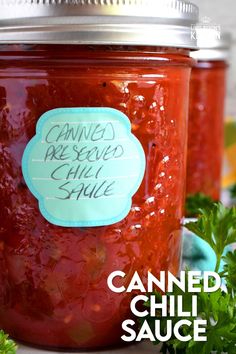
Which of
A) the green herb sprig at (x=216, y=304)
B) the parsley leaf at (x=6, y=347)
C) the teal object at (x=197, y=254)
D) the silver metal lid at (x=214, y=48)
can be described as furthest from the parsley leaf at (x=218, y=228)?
the silver metal lid at (x=214, y=48)

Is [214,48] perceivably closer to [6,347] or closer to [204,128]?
[204,128]

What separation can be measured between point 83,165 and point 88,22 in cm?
13

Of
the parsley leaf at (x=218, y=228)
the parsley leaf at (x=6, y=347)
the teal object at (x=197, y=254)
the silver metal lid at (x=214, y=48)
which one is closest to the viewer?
the parsley leaf at (x=6, y=347)

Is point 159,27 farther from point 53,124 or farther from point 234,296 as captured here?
point 234,296

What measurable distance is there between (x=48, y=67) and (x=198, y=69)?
19.6 inches

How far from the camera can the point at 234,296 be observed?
680 millimetres

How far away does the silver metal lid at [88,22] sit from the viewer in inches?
25.7

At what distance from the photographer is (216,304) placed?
656 millimetres

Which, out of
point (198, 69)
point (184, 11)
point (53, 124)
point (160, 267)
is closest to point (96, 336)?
point (160, 267)

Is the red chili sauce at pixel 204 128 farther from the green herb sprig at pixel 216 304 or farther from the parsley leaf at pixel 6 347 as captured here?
the parsley leaf at pixel 6 347

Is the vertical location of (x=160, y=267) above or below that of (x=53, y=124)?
below

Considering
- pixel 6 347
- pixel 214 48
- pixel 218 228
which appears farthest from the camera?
pixel 214 48

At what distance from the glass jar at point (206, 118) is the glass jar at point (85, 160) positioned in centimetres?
39

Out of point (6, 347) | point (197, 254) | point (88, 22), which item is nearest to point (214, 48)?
point (197, 254)
